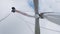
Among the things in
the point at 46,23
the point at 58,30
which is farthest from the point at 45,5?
the point at 58,30

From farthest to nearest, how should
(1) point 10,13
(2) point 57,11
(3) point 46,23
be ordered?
(3) point 46,23
(1) point 10,13
(2) point 57,11

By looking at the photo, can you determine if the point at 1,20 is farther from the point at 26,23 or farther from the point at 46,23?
the point at 46,23

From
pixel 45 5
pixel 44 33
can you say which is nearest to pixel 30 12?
pixel 45 5

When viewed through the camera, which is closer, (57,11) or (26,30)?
(57,11)

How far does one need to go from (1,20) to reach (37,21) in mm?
757

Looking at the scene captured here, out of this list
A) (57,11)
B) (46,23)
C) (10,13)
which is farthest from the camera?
(46,23)

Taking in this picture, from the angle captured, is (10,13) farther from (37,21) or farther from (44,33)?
(44,33)

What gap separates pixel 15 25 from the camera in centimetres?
250

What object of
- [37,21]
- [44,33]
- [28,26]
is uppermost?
[37,21]

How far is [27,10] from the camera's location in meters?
2.05

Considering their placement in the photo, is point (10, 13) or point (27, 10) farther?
point (10, 13)

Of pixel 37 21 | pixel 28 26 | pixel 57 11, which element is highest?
pixel 57 11

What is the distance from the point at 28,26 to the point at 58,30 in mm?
532

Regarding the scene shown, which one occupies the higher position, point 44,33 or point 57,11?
point 57,11
